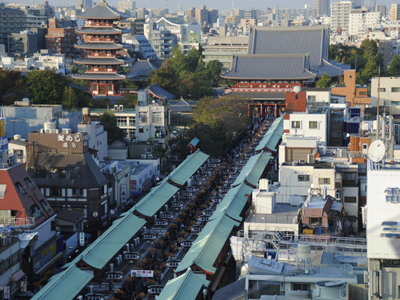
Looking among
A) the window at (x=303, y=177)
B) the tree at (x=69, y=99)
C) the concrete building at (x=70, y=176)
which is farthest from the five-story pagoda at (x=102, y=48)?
the window at (x=303, y=177)

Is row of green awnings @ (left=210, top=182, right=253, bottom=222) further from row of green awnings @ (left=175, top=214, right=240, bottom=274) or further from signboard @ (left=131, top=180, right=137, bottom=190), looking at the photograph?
signboard @ (left=131, top=180, right=137, bottom=190)

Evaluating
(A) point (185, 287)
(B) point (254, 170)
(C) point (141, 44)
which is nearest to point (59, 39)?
(C) point (141, 44)

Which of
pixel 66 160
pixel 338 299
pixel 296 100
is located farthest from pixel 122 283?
pixel 296 100

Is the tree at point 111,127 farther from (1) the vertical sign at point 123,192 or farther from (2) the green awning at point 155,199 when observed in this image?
(2) the green awning at point 155,199

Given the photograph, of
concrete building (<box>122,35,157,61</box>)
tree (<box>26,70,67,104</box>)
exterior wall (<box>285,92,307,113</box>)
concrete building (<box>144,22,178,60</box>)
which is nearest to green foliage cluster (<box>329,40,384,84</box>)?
concrete building (<box>122,35,157,61</box>)

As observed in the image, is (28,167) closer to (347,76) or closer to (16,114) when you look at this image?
(16,114)

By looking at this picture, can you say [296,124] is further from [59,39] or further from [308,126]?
[59,39]
